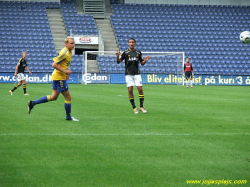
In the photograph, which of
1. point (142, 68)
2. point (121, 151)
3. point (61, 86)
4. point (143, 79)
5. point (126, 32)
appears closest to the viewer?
point (121, 151)

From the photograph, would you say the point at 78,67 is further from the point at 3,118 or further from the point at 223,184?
the point at 223,184

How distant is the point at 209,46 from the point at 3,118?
3787 centimetres

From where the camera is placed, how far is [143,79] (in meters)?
38.5

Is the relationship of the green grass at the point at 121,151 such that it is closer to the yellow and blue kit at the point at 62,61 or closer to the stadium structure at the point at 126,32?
the yellow and blue kit at the point at 62,61

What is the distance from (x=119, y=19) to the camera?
4822 centimetres

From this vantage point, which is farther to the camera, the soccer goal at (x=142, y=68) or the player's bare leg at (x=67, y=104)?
the soccer goal at (x=142, y=68)

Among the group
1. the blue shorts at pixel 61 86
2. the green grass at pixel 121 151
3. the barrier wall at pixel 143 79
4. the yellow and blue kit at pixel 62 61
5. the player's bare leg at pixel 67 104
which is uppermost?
the yellow and blue kit at pixel 62 61

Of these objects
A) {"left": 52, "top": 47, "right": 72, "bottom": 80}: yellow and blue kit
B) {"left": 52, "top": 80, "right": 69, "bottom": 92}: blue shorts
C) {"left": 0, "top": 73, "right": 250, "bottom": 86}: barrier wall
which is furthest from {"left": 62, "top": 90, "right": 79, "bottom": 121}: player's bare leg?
{"left": 0, "top": 73, "right": 250, "bottom": 86}: barrier wall

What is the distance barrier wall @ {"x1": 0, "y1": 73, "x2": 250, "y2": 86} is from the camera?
124 ft

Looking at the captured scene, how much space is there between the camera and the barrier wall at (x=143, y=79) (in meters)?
37.9

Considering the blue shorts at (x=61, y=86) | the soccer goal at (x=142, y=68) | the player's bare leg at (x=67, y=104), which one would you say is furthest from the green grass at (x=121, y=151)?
the soccer goal at (x=142, y=68)

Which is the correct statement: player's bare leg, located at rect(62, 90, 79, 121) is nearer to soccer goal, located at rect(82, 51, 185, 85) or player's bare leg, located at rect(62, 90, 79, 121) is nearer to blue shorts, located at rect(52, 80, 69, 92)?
blue shorts, located at rect(52, 80, 69, 92)

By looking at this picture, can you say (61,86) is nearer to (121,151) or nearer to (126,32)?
(121,151)

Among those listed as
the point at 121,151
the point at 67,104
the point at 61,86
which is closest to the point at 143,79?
the point at 67,104
